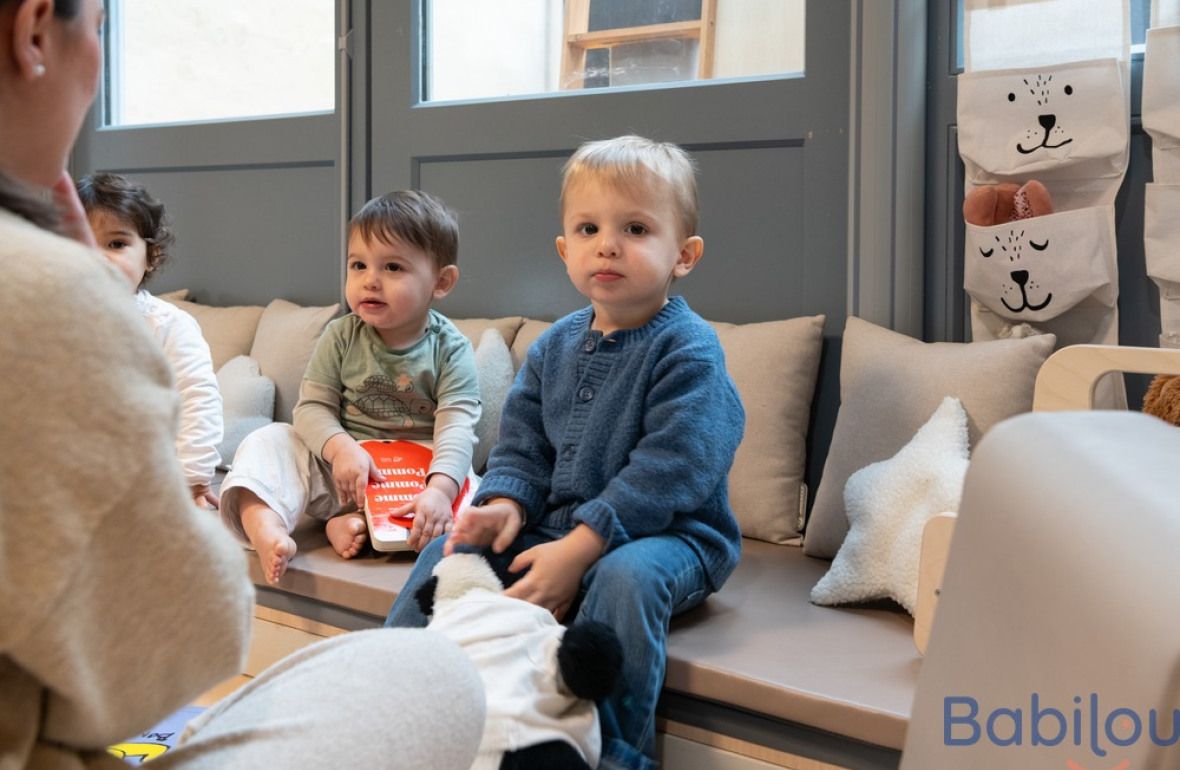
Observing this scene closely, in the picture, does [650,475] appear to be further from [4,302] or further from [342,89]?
[342,89]

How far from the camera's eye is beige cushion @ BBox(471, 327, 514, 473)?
7.17 feet

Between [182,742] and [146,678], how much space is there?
149mm

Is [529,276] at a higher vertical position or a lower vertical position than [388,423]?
higher

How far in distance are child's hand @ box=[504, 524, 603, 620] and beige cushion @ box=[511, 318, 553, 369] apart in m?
0.86

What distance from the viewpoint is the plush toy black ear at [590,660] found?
1.25 metres

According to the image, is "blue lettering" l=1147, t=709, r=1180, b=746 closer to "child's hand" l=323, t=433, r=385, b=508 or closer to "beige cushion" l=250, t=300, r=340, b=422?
"child's hand" l=323, t=433, r=385, b=508

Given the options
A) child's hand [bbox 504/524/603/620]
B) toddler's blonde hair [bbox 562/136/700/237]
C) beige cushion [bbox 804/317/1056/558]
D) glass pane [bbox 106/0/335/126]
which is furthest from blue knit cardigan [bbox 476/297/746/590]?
glass pane [bbox 106/0/335/126]

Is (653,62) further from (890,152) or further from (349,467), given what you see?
(349,467)

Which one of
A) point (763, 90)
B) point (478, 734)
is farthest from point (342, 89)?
point (478, 734)

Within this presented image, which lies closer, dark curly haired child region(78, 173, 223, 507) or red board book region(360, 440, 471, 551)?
red board book region(360, 440, 471, 551)

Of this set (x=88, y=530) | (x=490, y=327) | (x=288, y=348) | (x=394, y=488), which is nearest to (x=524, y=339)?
(x=490, y=327)

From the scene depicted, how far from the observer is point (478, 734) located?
810 mm

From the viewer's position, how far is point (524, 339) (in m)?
2.30

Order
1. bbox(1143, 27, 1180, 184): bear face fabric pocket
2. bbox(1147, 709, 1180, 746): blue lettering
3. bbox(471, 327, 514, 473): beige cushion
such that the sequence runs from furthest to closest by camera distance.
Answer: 1. bbox(471, 327, 514, 473): beige cushion
2. bbox(1143, 27, 1180, 184): bear face fabric pocket
3. bbox(1147, 709, 1180, 746): blue lettering
